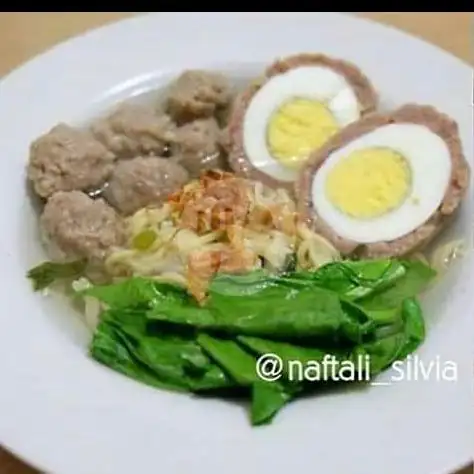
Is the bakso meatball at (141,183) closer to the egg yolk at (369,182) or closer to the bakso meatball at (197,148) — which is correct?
the bakso meatball at (197,148)

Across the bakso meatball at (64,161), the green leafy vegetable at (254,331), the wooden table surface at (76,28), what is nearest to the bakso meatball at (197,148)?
the bakso meatball at (64,161)

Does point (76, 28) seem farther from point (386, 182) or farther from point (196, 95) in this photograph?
point (386, 182)

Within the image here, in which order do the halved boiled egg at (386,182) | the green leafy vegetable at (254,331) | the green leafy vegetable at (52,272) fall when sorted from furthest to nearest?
the halved boiled egg at (386,182)
the green leafy vegetable at (52,272)
the green leafy vegetable at (254,331)

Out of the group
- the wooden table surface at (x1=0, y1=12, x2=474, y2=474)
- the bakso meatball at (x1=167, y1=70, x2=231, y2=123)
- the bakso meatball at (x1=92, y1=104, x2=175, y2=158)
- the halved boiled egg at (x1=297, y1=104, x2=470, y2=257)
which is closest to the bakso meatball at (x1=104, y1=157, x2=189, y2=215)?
the bakso meatball at (x1=92, y1=104, x2=175, y2=158)

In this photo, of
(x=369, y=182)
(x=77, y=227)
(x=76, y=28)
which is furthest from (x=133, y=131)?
(x=76, y=28)

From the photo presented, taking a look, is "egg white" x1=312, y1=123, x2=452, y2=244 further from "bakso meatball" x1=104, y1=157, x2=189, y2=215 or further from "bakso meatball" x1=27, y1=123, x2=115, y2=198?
"bakso meatball" x1=27, y1=123, x2=115, y2=198

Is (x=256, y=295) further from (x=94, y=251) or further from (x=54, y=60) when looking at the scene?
(x=54, y=60)

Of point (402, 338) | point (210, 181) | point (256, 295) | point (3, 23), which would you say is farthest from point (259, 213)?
point (3, 23)
